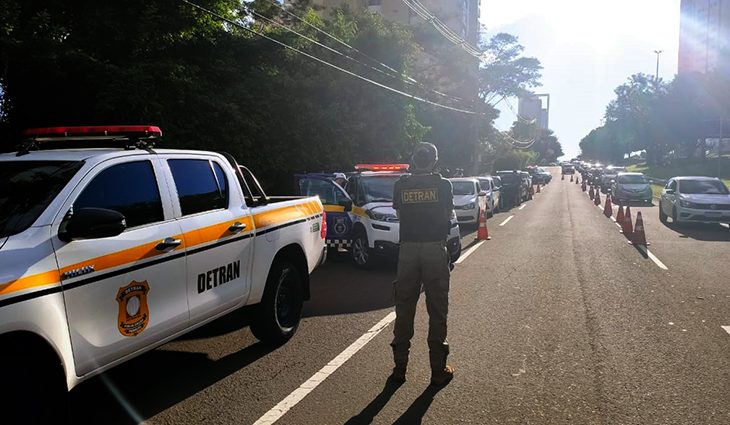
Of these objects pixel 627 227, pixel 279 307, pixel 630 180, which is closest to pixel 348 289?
pixel 279 307

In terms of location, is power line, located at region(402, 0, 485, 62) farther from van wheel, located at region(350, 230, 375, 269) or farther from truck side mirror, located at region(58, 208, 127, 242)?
truck side mirror, located at region(58, 208, 127, 242)

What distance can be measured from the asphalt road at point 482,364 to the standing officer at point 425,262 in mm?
255

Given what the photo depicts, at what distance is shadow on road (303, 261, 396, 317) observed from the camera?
8.41 meters

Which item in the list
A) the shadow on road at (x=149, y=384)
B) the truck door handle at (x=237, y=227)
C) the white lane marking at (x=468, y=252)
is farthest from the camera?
the white lane marking at (x=468, y=252)

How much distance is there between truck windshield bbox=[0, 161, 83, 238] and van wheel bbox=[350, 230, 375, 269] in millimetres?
7524

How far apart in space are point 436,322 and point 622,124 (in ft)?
398

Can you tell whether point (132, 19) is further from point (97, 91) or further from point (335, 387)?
point (335, 387)

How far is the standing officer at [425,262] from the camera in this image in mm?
5398

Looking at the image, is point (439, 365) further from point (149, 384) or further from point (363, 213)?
point (363, 213)

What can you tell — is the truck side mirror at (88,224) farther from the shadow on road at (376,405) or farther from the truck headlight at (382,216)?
the truck headlight at (382,216)

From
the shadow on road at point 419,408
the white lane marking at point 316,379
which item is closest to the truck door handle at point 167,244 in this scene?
the white lane marking at point 316,379

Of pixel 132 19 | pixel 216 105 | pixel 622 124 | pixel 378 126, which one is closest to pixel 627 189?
pixel 378 126

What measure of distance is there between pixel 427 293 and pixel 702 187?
57.9 feet

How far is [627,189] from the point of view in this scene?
3183 cm
